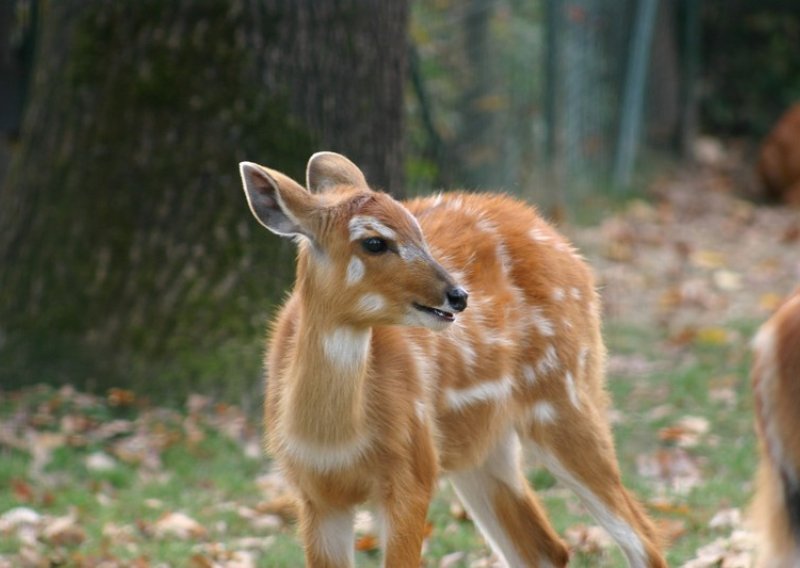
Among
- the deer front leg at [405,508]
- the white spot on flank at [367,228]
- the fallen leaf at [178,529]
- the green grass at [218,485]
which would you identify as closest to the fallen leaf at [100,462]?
the green grass at [218,485]

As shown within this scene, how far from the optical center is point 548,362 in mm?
5336

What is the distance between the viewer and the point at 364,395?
4.74 m

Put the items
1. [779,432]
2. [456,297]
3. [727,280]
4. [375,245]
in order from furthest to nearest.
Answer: [727,280]
[375,245]
[456,297]
[779,432]

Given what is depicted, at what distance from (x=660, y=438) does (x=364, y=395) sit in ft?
11.6

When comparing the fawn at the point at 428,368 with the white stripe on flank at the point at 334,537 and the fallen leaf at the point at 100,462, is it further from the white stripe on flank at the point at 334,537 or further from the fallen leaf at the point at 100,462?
the fallen leaf at the point at 100,462

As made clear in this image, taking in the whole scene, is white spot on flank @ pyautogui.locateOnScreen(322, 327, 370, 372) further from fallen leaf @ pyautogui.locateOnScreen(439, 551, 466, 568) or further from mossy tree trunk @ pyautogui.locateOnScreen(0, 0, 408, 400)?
mossy tree trunk @ pyautogui.locateOnScreen(0, 0, 408, 400)

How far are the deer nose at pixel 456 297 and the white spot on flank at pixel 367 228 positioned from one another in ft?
0.83

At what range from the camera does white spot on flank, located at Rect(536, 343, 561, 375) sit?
209 inches

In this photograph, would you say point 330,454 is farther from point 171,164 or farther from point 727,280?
point 727,280

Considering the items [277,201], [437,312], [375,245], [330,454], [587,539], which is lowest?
[587,539]

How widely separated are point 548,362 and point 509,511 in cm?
62

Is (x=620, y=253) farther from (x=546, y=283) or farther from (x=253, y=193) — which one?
(x=253, y=193)

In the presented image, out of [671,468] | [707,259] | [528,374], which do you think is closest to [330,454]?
[528,374]

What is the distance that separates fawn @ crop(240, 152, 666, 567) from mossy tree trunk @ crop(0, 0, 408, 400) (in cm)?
239
